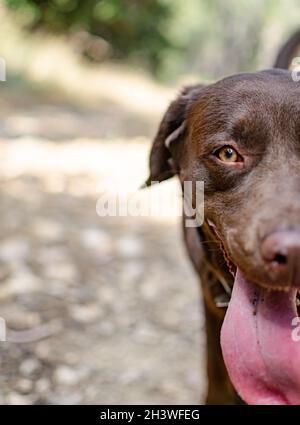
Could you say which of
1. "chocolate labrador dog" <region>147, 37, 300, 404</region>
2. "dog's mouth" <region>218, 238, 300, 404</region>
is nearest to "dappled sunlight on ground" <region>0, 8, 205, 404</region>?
"chocolate labrador dog" <region>147, 37, 300, 404</region>

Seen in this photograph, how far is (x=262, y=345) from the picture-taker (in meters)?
2.45

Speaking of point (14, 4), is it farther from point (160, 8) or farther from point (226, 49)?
point (226, 49)

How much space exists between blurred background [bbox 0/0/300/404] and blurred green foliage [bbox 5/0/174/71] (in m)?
0.27

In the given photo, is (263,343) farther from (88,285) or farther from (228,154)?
(88,285)

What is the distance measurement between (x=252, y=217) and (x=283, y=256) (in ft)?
0.98

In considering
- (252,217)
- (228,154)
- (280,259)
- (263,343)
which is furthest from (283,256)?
(228,154)

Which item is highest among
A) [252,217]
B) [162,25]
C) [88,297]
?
[252,217]

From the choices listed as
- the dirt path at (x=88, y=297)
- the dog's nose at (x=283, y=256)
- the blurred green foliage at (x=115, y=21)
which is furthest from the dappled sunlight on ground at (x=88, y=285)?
the blurred green foliage at (x=115, y=21)

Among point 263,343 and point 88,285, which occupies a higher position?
point 263,343

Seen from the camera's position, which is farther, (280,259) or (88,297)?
(88,297)

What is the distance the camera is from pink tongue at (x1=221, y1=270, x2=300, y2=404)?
2418 millimetres

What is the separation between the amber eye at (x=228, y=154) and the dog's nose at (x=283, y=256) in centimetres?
58

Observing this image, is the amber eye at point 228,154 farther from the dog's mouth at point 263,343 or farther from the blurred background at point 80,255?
the blurred background at point 80,255

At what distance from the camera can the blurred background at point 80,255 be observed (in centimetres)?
391
